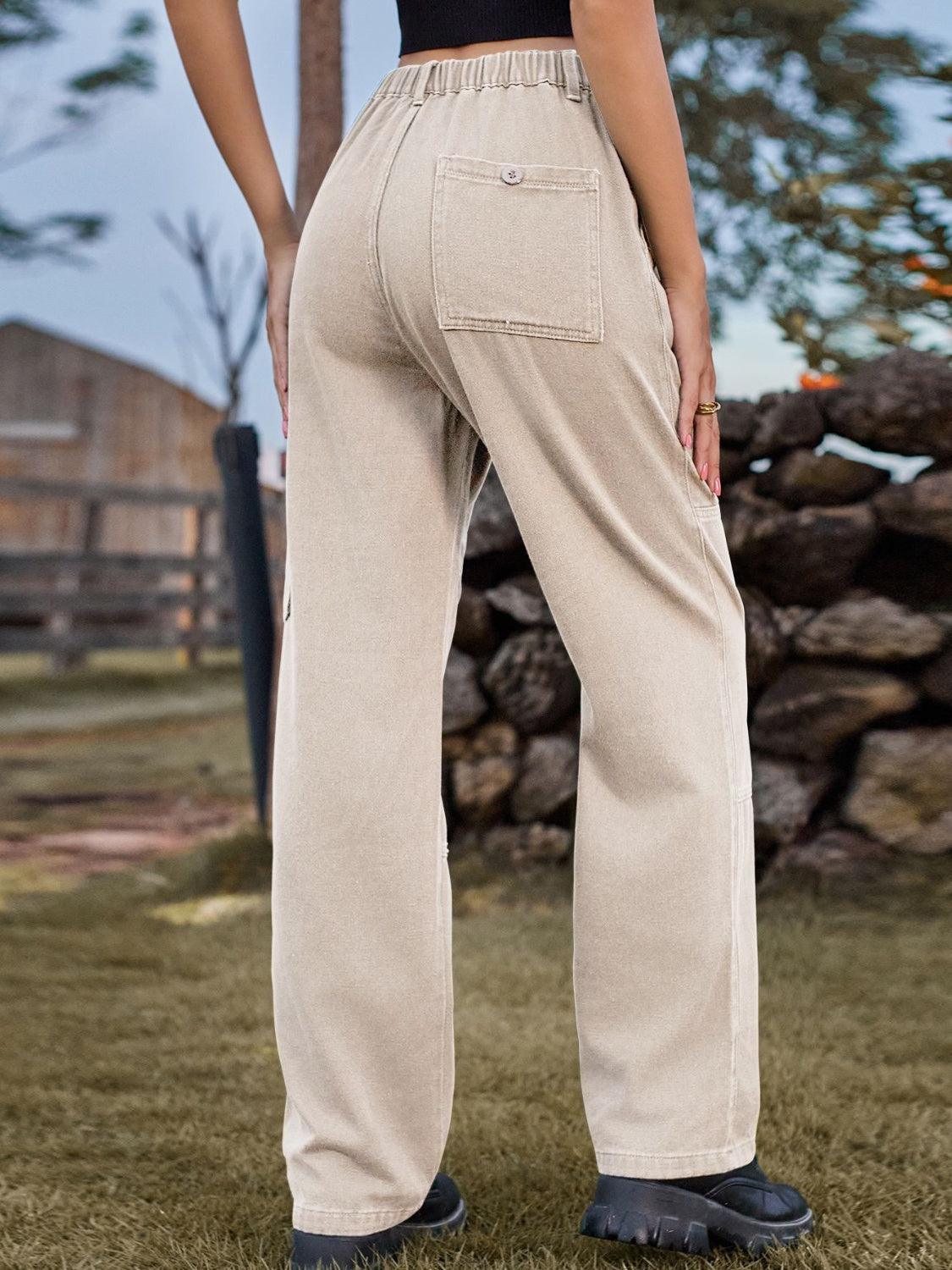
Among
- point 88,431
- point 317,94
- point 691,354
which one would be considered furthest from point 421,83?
point 88,431

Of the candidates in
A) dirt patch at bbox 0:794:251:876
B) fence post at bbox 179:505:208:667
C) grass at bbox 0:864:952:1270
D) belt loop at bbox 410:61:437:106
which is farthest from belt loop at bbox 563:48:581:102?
fence post at bbox 179:505:208:667

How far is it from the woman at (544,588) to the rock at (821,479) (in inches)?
72.3

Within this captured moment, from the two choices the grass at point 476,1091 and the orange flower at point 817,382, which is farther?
the orange flower at point 817,382

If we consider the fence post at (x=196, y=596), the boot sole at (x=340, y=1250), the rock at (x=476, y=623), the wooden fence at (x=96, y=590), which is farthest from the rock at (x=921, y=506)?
the fence post at (x=196, y=596)

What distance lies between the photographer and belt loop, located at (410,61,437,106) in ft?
3.38

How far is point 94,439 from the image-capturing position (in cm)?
1459

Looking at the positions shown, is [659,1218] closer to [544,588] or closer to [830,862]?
[544,588]

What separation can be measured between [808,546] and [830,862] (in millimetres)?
647

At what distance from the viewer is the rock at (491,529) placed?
2.97 meters

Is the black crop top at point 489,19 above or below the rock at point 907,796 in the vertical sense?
above

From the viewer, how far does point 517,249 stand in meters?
0.97

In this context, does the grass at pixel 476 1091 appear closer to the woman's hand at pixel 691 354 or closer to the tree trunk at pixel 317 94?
the woman's hand at pixel 691 354

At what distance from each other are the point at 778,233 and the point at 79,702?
4323 mm

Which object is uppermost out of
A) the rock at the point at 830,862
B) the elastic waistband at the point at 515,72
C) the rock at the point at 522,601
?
the elastic waistband at the point at 515,72
